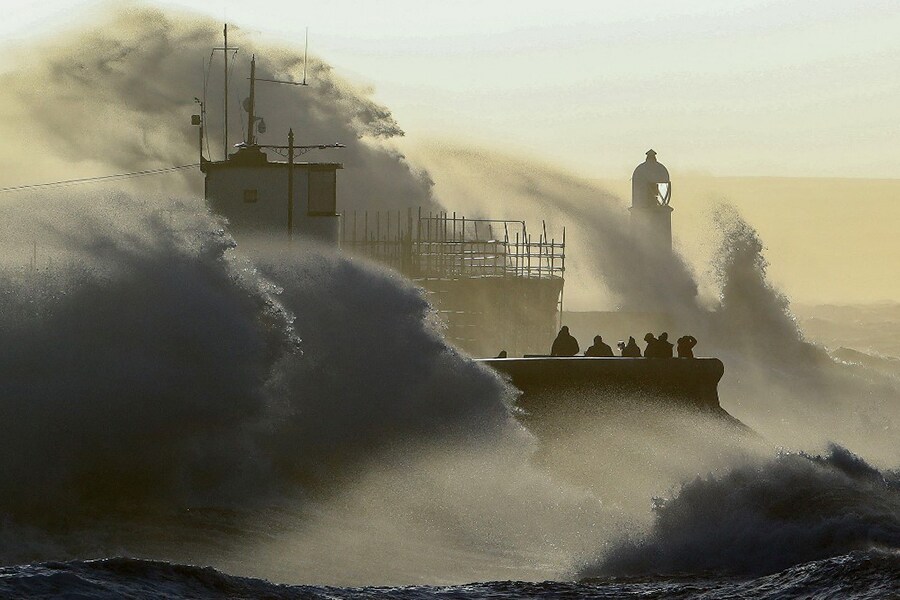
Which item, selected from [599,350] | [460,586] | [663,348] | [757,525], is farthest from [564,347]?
[460,586]

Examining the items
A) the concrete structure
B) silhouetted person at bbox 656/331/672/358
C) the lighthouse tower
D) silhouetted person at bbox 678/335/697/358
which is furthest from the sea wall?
the lighthouse tower

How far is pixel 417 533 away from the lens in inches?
931

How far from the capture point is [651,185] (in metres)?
64.5

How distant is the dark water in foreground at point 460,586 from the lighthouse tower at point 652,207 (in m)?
44.1

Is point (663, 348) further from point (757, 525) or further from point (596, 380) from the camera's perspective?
point (757, 525)

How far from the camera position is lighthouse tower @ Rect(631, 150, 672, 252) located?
64.5m

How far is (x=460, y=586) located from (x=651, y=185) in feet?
148

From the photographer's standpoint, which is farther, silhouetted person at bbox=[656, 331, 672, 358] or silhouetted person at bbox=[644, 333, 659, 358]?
silhouetted person at bbox=[656, 331, 672, 358]

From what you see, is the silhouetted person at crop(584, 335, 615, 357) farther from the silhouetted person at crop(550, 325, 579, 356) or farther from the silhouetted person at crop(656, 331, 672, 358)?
the silhouetted person at crop(656, 331, 672, 358)

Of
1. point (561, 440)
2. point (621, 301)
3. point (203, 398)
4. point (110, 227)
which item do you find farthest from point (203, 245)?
point (621, 301)

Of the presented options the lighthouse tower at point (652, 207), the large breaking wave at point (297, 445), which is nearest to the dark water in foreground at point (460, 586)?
the large breaking wave at point (297, 445)

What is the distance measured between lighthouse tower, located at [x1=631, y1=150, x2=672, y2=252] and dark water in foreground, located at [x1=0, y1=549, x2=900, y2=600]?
44.1 metres

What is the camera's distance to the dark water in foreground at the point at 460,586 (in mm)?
17938

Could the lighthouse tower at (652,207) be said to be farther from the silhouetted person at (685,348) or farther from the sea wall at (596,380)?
the sea wall at (596,380)
